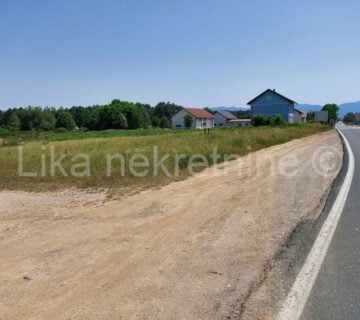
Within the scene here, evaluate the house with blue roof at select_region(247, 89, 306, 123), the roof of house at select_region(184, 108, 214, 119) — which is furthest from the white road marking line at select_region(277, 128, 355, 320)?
the roof of house at select_region(184, 108, 214, 119)

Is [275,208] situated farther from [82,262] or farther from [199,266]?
[82,262]

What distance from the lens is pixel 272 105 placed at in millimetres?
75438

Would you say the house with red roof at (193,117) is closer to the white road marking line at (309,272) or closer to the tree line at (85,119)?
the tree line at (85,119)

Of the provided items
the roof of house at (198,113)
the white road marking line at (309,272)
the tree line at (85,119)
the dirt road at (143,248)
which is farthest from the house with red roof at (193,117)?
the white road marking line at (309,272)

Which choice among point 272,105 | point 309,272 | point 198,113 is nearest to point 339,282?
point 309,272

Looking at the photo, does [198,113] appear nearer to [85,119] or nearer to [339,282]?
[85,119]

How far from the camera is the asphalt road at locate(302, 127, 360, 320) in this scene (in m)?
3.33

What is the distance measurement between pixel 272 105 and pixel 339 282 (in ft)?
245

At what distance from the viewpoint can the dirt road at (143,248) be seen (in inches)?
138

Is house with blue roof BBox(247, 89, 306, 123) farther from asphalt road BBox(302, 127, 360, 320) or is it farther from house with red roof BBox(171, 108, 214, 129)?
asphalt road BBox(302, 127, 360, 320)

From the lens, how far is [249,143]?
19.5 meters

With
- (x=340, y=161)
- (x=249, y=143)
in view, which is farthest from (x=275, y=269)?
(x=249, y=143)

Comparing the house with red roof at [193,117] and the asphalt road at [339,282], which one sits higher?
the house with red roof at [193,117]

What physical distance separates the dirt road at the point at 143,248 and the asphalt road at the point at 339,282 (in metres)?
0.65
